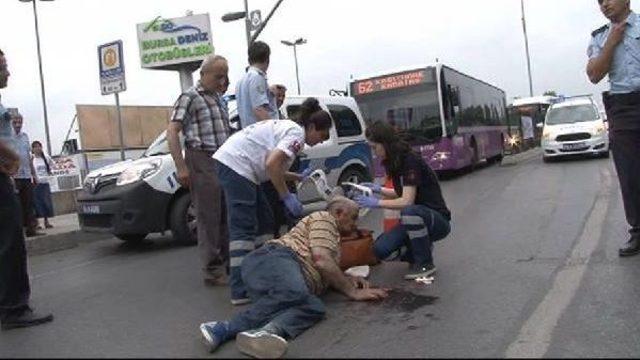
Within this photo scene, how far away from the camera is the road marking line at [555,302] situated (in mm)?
4184

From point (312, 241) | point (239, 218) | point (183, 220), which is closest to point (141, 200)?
point (183, 220)

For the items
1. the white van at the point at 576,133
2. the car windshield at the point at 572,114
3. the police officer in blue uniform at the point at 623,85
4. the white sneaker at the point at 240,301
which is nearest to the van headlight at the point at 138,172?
the white sneaker at the point at 240,301

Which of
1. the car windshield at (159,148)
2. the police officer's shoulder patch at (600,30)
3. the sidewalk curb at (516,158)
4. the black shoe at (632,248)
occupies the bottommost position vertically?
the black shoe at (632,248)

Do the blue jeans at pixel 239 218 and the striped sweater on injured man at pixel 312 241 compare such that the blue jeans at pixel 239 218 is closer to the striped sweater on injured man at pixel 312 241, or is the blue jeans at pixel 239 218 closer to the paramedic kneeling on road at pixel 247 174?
the paramedic kneeling on road at pixel 247 174

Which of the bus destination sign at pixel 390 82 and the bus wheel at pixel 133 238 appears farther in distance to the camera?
the bus destination sign at pixel 390 82

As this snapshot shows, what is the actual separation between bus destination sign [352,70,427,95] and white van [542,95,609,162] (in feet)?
14.8

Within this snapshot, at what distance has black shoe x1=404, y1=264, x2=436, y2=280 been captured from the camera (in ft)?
20.1

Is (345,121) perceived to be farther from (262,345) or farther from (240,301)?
(262,345)

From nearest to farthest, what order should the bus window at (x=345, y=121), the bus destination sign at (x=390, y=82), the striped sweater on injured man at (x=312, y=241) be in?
the striped sweater on injured man at (x=312, y=241), the bus window at (x=345, y=121), the bus destination sign at (x=390, y=82)

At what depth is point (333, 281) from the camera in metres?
5.31

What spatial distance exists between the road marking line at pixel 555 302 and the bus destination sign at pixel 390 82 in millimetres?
10530

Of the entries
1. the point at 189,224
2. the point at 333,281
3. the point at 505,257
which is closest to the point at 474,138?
the point at 189,224

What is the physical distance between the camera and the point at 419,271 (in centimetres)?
620

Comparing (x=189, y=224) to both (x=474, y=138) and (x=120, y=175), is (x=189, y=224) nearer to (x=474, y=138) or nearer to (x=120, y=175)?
(x=120, y=175)
